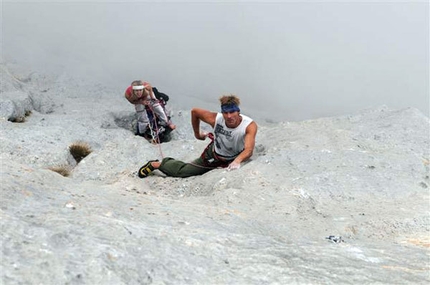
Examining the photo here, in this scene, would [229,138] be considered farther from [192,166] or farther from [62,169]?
[62,169]

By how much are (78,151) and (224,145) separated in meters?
3.94

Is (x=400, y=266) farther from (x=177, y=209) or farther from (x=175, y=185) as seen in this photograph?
(x=175, y=185)

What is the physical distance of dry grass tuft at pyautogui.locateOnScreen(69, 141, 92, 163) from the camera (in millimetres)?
10141

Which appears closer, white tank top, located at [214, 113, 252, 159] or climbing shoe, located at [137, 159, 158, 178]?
white tank top, located at [214, 113, 252, 159]

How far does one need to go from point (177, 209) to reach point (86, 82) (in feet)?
48.8

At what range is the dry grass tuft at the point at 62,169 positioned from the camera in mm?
8656

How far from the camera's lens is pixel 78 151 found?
403 inches

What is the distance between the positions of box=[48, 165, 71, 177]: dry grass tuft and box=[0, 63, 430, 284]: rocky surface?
0.42ft

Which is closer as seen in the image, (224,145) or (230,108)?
(230,108)

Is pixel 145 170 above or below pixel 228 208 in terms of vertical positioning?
below

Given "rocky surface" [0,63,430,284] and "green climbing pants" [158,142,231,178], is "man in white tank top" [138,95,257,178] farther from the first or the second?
"rocky surface" [0,63,430,284]

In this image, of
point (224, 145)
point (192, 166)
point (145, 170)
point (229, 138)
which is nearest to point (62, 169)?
point (145, 170)

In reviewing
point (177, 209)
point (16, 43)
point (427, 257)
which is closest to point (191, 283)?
point (177, 209)

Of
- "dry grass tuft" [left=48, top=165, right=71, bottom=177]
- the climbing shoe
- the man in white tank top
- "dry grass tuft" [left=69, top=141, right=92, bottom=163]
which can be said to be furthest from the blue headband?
"dry grass tuft" [left=69, top=141, right=92, bottom=163]
